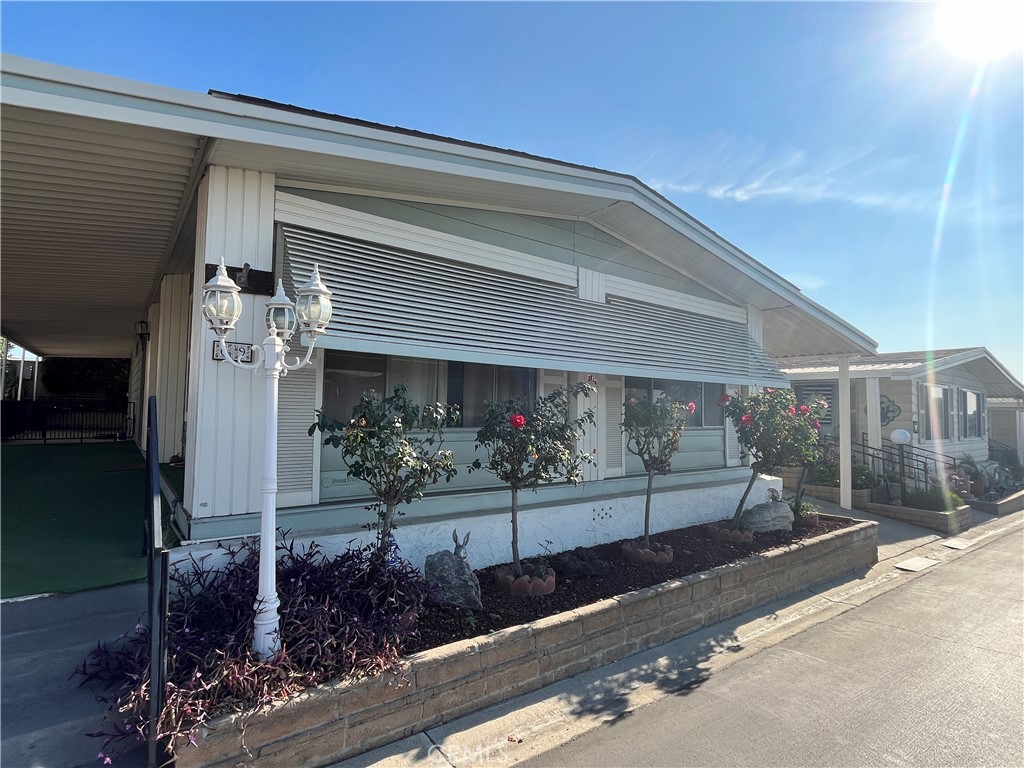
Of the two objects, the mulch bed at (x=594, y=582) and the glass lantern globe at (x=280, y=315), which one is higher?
the glass lantern globe at (x=280, y=315)

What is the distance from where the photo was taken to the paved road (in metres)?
3.25

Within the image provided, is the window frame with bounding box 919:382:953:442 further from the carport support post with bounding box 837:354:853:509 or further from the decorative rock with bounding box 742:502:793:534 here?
the decorative rock with bounding box 742:502:793:534

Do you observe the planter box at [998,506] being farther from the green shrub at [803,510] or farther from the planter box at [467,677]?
the planter box at [467,677]

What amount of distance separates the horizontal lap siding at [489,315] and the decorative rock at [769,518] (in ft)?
6.15

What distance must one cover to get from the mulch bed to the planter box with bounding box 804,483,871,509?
371cm

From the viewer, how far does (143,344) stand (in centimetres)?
1095

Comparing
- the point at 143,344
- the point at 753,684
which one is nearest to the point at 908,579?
the point at 753,684

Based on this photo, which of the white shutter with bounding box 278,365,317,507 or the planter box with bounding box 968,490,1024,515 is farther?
the planter box with bounding box 968,490,1024,515

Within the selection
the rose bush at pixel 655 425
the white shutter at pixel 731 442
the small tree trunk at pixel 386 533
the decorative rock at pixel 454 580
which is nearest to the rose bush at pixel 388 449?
the small tree trunk at pixel 386 533

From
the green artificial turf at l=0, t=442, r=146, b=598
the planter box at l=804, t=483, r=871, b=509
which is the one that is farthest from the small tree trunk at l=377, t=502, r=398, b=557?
the planter box at l=804, t=483, r=871, b=509

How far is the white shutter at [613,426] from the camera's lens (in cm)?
685

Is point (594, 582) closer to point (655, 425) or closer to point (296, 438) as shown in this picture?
point (655, 425)

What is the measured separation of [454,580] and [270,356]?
2306 mm

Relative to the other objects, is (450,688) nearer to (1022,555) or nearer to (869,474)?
(1022,555)
